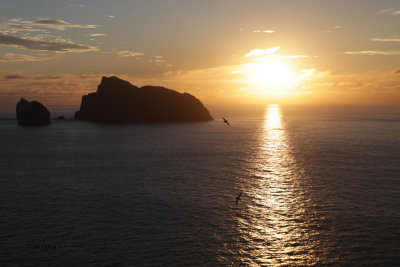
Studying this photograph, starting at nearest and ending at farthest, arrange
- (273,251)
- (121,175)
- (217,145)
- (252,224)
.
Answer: (273,251) → (252,224) → (121,175) → (217,145)

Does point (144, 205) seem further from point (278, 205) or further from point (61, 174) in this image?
point (61, 174)

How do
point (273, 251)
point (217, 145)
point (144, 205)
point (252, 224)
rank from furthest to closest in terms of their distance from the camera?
point (217, 145) → point (144, 205) → point (252, 224) → point (273, 251)

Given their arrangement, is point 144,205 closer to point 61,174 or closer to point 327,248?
point 327,248

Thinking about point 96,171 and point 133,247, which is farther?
point 96,171

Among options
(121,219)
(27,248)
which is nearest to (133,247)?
(121,219)

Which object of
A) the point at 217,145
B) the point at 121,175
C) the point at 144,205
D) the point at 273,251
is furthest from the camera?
the point at 217,145

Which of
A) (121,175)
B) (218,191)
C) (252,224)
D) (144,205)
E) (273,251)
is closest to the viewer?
(273,251)

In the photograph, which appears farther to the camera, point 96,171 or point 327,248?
point 96,171

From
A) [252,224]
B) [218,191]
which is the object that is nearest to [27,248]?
[252,224]
